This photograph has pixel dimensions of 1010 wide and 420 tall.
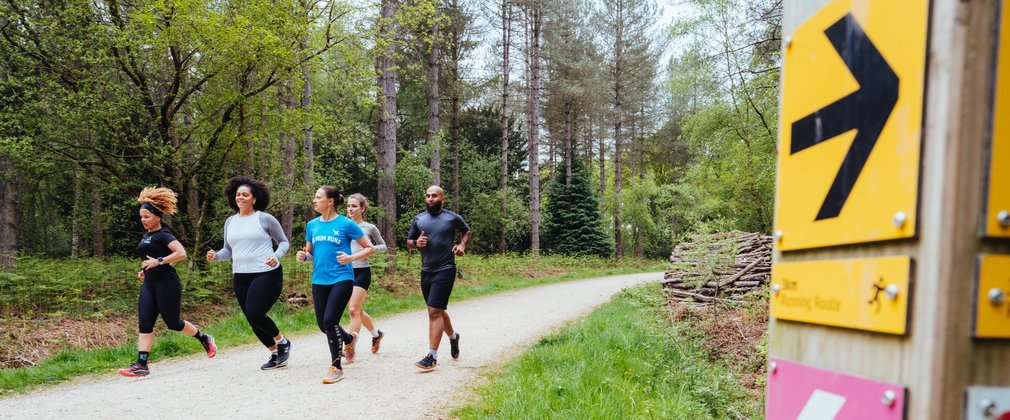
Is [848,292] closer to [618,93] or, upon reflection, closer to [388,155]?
[388,155]

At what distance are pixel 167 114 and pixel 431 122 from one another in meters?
14.3

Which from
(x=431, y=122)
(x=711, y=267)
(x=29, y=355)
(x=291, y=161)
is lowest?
(x=29, y=355)

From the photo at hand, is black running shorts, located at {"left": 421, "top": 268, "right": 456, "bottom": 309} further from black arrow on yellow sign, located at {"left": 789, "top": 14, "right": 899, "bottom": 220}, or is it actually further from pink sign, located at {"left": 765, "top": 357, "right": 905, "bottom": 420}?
black arrow on yellow sign, located at {"left": 789, "top": 14, "right": 899, "bottom": 220}

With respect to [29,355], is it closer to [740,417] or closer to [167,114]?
[167,114]

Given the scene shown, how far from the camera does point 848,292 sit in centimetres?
123

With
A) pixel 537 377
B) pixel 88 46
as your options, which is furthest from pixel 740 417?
pixel 88 46

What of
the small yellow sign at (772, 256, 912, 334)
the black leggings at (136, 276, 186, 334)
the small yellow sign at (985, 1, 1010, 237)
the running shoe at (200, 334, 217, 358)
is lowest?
the running shoe at (200, 334, 217, 358)

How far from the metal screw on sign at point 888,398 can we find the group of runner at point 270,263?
518cm

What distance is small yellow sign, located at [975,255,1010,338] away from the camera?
0.97 m

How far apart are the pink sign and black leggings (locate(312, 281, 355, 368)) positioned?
5.07m

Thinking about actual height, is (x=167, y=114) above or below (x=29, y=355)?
above

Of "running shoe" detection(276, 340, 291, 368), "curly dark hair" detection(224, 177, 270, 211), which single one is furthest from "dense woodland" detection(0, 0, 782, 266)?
"running shoe" detection(276, 340, 291, 368)

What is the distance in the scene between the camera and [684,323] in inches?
346

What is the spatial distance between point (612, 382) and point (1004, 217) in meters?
4.40
